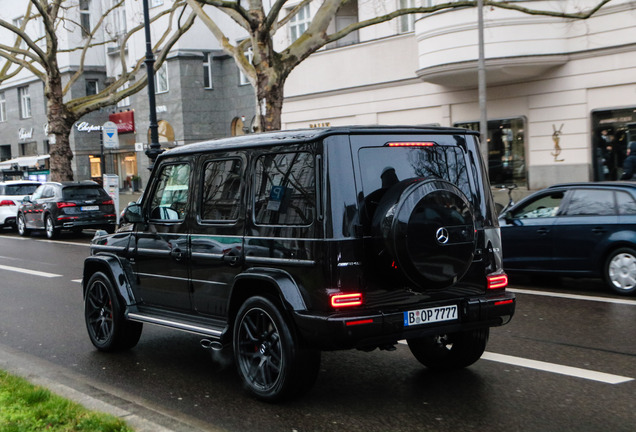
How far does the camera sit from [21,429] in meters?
4.87

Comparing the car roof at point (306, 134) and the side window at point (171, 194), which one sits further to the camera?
the side window at point (171, 194)

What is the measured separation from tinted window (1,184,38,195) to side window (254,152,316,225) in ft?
75.7

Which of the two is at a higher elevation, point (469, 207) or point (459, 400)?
point (469, 207)

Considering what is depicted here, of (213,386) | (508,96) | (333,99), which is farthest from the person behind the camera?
(333,99)

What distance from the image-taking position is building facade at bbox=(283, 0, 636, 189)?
20484mm

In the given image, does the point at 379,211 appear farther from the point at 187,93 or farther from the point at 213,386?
the point at 187,93

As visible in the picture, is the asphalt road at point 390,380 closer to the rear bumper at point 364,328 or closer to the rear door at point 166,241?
the rear bumper at point 364,328

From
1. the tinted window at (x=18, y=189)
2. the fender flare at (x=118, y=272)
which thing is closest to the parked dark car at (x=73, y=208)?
the tinted window at (x=18, y=189)

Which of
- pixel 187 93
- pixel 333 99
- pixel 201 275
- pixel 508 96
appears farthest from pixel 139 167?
pixel 201 275

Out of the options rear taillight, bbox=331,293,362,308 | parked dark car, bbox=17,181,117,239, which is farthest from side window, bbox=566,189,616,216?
parked dark car, bbox=17,181,117,239

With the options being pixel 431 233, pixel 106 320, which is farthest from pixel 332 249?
pixel 106 320

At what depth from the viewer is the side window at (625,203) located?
1006 centimetres

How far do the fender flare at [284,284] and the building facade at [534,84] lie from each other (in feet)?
55.1

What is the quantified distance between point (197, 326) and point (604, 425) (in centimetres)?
303
